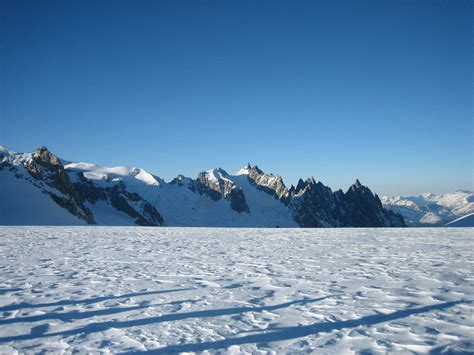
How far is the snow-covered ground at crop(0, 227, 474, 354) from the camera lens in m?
4.85

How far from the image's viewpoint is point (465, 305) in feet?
20.4

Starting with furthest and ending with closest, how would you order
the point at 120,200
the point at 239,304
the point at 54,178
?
the point at 120,200 < the point at 54,178 < the point at 239,304

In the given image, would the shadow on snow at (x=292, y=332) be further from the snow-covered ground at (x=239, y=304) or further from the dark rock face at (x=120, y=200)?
the dark rock face at (x=120, y=200)

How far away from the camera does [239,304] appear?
649 cm

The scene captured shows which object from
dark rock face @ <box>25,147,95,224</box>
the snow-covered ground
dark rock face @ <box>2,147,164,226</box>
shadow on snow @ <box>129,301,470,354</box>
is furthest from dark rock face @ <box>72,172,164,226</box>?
shadow on snow @ <box>129,301,470,354</box>

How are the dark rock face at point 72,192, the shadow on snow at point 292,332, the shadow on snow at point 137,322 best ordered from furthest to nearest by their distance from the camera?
the dark rock face at point 72,192, the shadow on snow at point 137,322, the shadow on snow at point 292,332

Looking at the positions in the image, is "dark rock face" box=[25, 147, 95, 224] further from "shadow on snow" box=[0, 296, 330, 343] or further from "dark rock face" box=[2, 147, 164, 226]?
"shadow on snow" box=[0, 296, 330, 343]

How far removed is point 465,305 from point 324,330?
9.97 ft

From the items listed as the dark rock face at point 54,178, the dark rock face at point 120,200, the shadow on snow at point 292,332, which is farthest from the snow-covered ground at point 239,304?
the dark rock face at point 120,200

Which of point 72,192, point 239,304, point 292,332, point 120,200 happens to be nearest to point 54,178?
point 72,192

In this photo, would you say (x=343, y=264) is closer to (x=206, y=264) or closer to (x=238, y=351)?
(x=206, y=264)

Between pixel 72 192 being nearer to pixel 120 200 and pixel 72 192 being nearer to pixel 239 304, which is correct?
pixel 120 200

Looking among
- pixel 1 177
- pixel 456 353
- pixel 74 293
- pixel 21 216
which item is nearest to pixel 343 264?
pixel 456 353

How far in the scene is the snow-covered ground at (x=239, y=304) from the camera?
4.85 m
